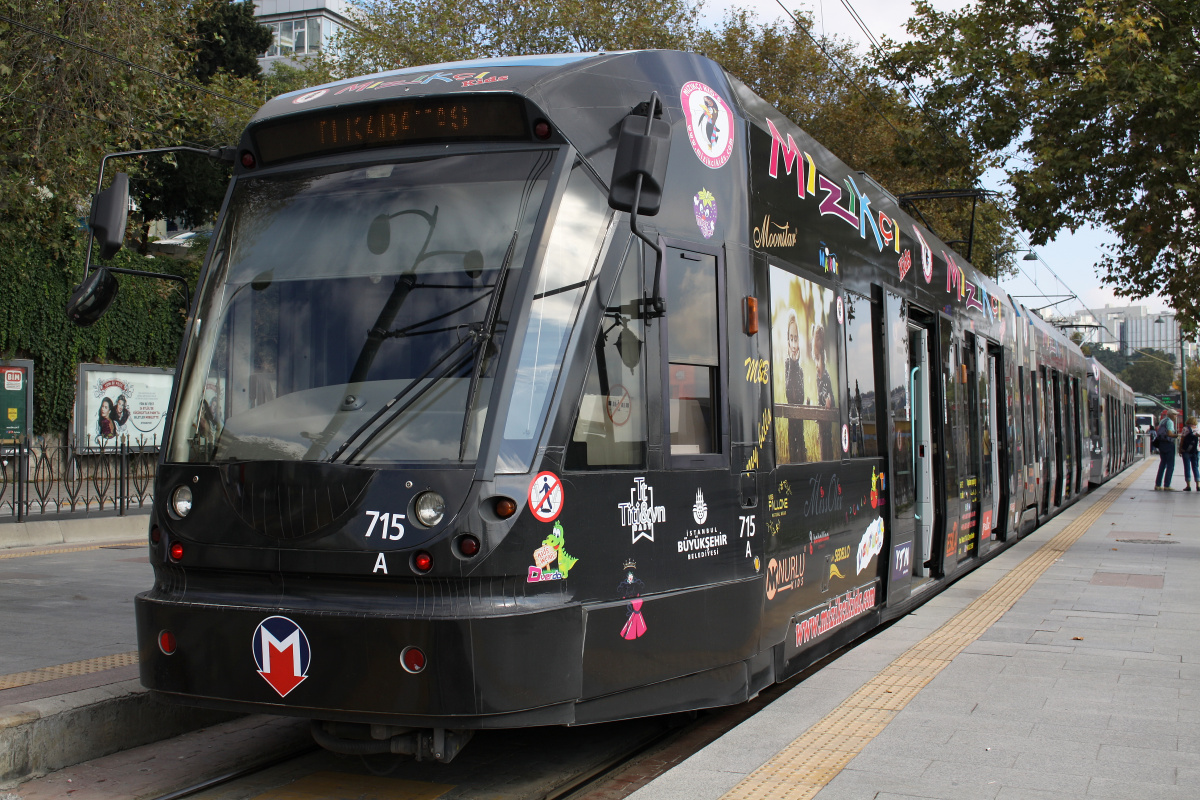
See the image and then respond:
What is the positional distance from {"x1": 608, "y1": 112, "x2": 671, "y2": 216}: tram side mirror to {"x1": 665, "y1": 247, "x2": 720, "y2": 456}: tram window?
0.68m

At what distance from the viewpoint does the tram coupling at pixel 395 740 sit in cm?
429

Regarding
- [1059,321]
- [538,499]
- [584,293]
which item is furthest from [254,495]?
[1059,321]

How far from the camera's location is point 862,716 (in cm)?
540

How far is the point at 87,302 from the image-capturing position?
17.2 ft

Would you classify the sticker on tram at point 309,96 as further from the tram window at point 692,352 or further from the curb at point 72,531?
the curb at point 72,531

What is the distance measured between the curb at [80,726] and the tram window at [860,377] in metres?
4.31

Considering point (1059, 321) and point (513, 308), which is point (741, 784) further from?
point (1059, 321)

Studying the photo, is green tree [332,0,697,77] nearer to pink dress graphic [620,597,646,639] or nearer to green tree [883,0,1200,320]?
green tree [883,0,1200,320]

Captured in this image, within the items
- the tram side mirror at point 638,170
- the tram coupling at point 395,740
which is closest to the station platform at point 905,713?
the tram coupling at point 395,740

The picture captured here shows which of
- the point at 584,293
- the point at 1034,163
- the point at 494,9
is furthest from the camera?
the point at 494,9

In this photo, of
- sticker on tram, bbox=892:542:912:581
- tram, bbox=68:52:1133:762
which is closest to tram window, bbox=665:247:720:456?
tram, bbox=68:52:1133:762

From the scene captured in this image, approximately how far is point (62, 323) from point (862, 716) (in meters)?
24.0

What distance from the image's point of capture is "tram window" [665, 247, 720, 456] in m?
4.97

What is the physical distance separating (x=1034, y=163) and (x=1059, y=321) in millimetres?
38459
